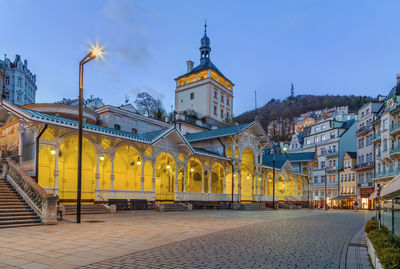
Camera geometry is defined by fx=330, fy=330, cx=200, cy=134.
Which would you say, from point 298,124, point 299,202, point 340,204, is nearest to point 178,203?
point 299,202

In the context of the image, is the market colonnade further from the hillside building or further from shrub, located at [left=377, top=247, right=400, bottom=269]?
the hillside building

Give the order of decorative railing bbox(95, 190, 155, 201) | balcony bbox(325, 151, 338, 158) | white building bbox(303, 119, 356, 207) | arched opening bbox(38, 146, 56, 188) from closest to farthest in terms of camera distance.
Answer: decorative railing bbox(95, 190, 155, 201)
arched opening bbox(38, 146, 56, 188)
balcony bbox(325, 151, 338, 158)
white building bbox(303, 119, 356, 207)

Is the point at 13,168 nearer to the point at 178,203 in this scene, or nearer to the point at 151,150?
the point at 151,150

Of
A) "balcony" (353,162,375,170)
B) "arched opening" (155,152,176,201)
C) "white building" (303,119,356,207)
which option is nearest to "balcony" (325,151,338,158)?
"white building" (303,119,356,207)

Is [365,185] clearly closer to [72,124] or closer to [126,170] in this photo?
[126,170]

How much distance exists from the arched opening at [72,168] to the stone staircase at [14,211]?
855 cm

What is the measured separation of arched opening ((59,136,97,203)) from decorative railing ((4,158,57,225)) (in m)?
6.98

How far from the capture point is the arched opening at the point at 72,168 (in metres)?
26.2

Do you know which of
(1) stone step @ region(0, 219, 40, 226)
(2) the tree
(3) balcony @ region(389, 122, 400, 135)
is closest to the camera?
(1) stone step @ region(0, 219, 40, 226)

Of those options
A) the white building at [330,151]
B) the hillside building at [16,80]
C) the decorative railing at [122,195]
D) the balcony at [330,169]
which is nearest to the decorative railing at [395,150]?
the white building at [330,151]

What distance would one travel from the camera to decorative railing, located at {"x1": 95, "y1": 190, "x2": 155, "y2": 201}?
23872 millimetres

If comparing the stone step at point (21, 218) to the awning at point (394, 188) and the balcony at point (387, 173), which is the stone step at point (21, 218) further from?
the balcony at point (387, 173)

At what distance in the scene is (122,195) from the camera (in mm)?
25609

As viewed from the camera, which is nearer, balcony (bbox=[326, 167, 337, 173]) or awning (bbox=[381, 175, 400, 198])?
awning (bbox=[381, 175, 400, 198])
